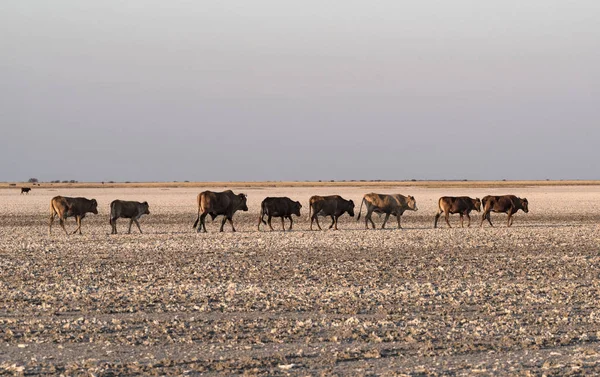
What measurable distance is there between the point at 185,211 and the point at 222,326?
33815mm

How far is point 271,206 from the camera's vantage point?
29.6m

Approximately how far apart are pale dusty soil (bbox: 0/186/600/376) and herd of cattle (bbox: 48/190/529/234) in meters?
4.93

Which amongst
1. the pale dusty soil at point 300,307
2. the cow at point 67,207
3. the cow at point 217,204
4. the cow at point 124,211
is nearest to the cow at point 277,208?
the cow at point 217,204

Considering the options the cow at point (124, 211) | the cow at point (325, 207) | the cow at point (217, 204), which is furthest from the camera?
the cow at point (325, 207)

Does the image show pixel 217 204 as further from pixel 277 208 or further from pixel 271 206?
pixel 277 208

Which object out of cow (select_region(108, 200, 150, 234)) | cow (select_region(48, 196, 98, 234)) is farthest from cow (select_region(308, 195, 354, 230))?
cow (select_region(48, 196, 98, 234))

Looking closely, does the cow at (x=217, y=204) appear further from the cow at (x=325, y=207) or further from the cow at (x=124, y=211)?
the cow at (x=325, y=207)

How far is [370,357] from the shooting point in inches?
A: 330

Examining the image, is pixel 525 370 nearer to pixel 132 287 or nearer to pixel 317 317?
pixel 317 317

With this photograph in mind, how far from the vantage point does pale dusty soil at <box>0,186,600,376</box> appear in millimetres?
8211

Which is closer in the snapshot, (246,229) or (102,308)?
(102,308)

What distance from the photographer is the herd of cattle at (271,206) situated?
27.7 meters

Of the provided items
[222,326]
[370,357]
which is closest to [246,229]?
[222,326]

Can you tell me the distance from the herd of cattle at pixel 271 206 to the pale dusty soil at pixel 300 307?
493cm
